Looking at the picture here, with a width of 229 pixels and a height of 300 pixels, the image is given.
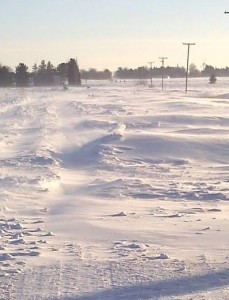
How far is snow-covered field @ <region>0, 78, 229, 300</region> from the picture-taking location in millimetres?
5977

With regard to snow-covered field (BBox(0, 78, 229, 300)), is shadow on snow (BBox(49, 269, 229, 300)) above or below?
above

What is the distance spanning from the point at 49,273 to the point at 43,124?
22.3 m

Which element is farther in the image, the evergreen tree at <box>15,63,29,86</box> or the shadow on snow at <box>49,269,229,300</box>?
the evergreen tree at <box>15,63,29,86</box>

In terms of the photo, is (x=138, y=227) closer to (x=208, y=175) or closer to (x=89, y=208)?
(x=89, y=208)

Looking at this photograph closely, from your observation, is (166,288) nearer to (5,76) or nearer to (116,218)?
(116,218)

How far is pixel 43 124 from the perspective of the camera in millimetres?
28281

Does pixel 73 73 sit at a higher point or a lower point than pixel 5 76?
higher

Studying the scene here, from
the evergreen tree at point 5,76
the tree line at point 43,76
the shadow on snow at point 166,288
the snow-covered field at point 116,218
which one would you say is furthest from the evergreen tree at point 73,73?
the shadow on snow at point 166,288

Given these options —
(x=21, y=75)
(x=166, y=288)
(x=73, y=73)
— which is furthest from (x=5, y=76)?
(x=166, y=288)

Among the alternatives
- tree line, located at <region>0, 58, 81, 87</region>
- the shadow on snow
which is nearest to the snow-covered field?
the shadow on snow

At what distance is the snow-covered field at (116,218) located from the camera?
19.6 feet

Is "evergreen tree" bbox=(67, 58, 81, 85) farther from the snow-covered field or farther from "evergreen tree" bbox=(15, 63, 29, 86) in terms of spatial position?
the snow-covered field

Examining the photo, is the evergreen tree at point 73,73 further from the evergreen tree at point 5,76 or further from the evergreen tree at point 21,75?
the evergreen tree at point 5,76

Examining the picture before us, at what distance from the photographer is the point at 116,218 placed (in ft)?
30.2
